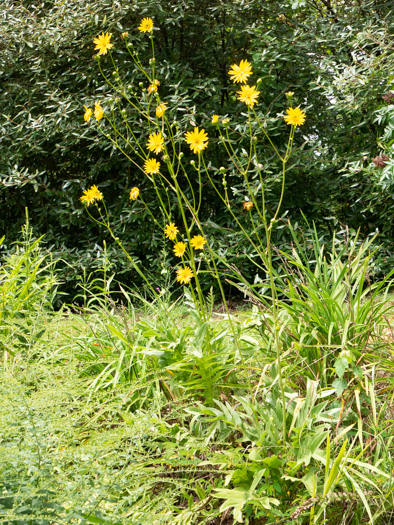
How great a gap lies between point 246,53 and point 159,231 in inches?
83.7

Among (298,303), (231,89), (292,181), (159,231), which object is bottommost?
(159,231)

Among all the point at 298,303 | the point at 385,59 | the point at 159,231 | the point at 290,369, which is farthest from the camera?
the point at 159,231

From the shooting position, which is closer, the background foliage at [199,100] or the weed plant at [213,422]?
the weed plant at [213,422]

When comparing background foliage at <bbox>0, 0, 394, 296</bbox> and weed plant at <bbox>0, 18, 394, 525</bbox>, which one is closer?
weed plant at <bbox>0, 18, 394, 525</bbox>

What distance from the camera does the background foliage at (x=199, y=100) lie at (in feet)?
17.0

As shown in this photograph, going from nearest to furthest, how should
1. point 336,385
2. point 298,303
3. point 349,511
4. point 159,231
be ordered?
point 349,511, point 336,385, point 298,303, point 159,231

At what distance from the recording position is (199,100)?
18.7ft

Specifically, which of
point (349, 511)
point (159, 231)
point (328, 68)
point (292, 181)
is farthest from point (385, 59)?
point (349, 511)

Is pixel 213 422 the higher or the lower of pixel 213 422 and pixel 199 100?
the lower

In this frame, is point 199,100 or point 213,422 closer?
point 213,422

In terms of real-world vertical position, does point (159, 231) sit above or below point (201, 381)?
below

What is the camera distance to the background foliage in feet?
17.0

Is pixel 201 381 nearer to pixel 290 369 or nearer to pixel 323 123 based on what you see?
pixel 290 369

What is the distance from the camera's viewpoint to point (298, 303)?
2523mm
